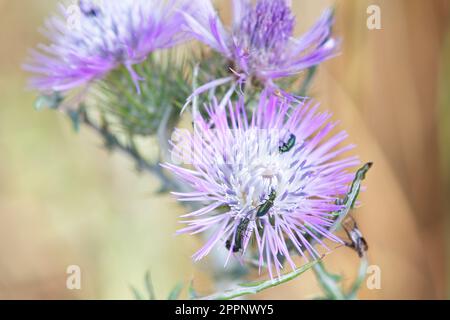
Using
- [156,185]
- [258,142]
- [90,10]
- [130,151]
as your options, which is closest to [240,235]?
[258,142]

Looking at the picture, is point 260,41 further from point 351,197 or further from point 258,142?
point 351,197

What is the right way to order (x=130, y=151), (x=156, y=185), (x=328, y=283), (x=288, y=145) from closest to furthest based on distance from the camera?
(x=288, y=145), (x=328, y=283), (x=130, y=151), (x=156, y=185)

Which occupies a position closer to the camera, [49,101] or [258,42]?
[258,42]

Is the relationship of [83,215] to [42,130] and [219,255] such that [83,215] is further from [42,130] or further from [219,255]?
[219,255]

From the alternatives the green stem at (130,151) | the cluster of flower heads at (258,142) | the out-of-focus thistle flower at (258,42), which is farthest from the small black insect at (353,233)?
the green stem at (130,151)

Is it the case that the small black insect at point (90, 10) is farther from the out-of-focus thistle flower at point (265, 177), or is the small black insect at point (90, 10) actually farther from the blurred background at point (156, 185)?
the blurred background at point (156, 185)

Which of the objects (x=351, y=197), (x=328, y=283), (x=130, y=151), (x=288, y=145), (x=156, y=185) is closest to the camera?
(x=351, y=197)
